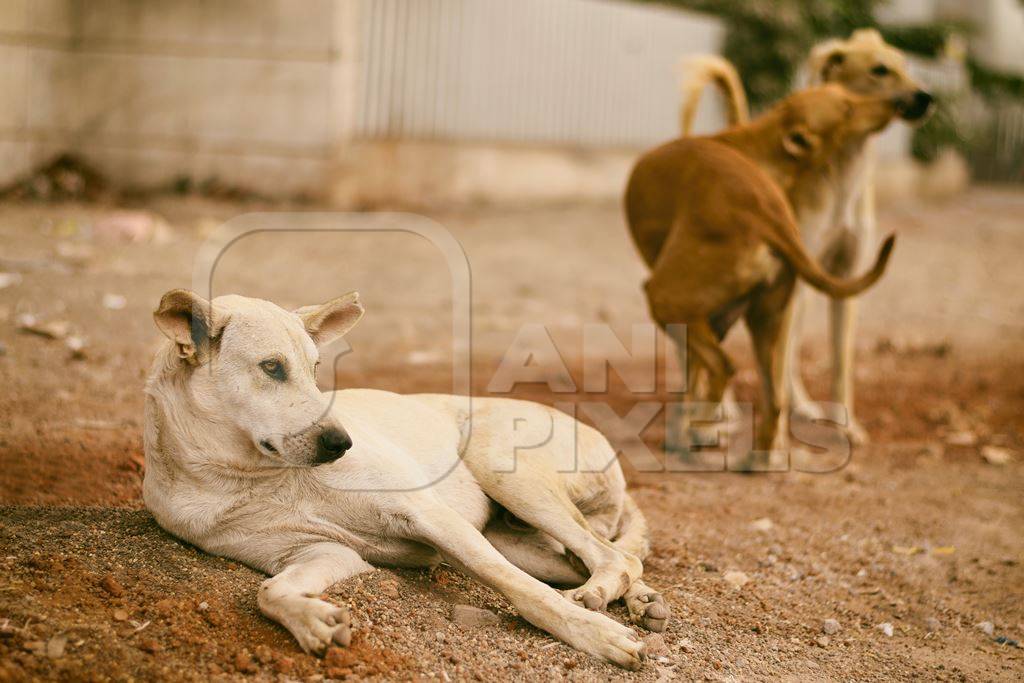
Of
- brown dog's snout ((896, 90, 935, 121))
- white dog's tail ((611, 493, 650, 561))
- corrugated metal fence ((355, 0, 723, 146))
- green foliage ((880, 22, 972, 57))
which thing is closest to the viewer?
white dog's tail ((611, 493, 650, 561))

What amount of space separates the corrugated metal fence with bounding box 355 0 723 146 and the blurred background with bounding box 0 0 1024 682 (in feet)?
0.11

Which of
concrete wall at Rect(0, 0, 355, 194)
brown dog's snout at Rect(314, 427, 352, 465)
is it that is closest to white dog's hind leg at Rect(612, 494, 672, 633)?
brown dog's snout at Rect(314, 427, 352, 465)

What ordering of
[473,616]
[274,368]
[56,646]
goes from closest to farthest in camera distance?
1. [56,646]
2. [274,368]
3. [473,616]

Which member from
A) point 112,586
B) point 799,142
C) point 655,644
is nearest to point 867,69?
point 799,142

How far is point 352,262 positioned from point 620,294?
217cm

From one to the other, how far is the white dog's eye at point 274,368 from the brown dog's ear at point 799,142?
328cm

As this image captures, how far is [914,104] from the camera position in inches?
225

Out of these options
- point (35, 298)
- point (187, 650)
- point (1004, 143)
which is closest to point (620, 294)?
point (35, 298)

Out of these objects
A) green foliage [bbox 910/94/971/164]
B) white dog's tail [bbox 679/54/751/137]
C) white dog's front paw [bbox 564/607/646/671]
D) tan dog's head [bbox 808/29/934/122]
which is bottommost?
white dog's front paw [bbox 564/607/646/671]

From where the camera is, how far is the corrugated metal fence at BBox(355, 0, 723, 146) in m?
9.92

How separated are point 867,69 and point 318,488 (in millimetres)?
4306

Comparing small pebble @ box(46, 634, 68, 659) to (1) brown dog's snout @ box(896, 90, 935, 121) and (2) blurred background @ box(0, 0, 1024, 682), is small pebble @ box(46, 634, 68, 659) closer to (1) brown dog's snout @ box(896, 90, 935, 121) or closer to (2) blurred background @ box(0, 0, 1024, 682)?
(2) blurred background @ box(0, 0, 1024, 682)

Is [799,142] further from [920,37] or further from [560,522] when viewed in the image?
[920,37]

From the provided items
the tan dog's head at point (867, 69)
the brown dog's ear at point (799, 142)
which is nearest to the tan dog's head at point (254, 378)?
the brown dog's ear at point (799, 142)
